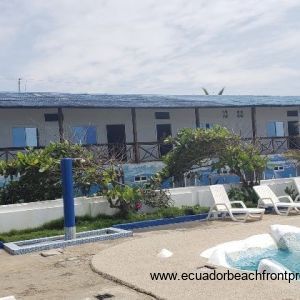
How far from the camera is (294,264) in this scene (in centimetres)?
889

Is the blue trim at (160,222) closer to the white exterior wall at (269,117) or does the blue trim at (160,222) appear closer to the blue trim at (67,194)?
the blue trim at (67,194)

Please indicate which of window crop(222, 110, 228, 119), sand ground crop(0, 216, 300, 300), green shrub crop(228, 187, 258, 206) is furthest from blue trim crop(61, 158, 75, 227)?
window crop(222, 110, 228, 119)

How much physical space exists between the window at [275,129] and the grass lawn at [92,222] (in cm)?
1372

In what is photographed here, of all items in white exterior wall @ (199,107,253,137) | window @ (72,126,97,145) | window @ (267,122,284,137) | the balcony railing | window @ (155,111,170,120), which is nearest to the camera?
the balcony railing

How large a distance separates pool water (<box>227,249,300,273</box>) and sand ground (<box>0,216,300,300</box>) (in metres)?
0.67

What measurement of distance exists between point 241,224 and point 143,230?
238 centimetres

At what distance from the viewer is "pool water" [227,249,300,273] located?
849 centimetres

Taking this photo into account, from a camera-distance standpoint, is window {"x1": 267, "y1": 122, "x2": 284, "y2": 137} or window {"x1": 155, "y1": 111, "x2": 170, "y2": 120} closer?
window {"x1": 155, "y1": 111, "x2": 170, "y2": 120}

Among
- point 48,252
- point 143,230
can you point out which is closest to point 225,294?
point 48,252

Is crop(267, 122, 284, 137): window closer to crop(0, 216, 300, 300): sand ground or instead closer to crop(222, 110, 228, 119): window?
crop(222, 110, 228, 119): window

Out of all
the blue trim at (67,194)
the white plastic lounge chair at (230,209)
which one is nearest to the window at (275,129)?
the white plastic lounge chair at (230,209)

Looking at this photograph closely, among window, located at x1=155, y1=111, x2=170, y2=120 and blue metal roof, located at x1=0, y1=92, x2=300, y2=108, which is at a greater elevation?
blue metal roof, located at x1=0, y1=92, x2=300, y2=108

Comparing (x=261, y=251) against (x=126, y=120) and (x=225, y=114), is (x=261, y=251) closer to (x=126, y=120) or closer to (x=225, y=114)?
(x=126, y=120)

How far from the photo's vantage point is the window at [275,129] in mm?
26469
